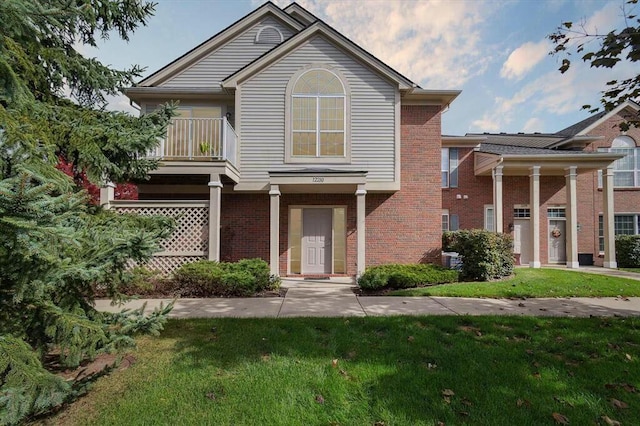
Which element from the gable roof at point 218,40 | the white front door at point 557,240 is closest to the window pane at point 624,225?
the white front door at point 557,240

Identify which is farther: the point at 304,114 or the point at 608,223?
the point at 608,223

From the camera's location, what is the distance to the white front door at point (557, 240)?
49.4 feet

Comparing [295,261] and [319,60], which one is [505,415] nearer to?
[295,261]

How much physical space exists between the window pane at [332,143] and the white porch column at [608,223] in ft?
38.2

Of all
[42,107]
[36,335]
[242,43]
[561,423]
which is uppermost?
[242,43]

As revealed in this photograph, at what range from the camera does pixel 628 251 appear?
14164mm

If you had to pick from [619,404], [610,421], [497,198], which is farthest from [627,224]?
[610,421]

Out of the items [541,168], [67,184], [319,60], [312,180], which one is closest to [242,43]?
[319,60]

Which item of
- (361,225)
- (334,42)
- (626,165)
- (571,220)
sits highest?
(334,42)

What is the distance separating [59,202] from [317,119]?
892cm

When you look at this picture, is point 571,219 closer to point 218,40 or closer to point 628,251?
point 628,251

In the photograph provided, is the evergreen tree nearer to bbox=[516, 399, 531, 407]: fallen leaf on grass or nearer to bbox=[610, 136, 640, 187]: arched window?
bbox=[516, 399, 531, 407]: fallen leaf on grass

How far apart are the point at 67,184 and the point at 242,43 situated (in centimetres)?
1121

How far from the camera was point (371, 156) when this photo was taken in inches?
417
